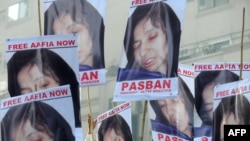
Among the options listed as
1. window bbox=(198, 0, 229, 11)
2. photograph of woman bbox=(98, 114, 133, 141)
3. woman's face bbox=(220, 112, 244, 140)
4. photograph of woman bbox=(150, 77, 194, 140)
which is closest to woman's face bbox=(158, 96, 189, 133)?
photograph of woman bbox=(150, 77, 194, 140)

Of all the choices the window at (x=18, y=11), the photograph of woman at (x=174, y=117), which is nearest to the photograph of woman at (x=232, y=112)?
the photograph of woman at (x=174, y=117)

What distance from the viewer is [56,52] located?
4250 millimetres

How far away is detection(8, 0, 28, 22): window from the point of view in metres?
11.5

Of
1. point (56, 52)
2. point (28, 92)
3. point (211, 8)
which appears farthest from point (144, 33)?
point (211, 8)

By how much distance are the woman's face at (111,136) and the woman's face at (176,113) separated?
42 centimetres

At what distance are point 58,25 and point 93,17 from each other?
0.29 meters

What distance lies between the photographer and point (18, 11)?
38.2 ft

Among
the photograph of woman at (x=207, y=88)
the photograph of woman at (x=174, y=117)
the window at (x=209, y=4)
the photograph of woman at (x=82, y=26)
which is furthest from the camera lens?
the window at (x=209, y=4)

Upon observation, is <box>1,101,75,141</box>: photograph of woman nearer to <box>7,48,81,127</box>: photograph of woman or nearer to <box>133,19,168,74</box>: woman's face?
<box>7,48,81,127</box>: photograph of woman

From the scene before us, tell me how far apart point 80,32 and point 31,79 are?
82cm

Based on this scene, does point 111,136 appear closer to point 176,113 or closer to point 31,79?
point 176,113

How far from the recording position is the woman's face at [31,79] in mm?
4219

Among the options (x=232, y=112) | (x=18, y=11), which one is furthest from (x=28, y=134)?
(x=18, y=11)

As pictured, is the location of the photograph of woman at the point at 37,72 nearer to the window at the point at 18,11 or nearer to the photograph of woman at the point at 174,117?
the photograph of woman at the point at 174,117
